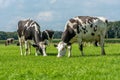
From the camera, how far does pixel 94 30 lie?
29.0 metres

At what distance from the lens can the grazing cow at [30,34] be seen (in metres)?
30.3

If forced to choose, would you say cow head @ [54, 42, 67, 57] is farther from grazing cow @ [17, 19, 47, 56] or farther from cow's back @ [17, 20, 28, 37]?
cow's back @ [17, 20, 28, 37]

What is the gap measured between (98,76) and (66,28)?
1587 cm

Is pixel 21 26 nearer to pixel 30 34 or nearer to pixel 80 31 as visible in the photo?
pixel 30 34

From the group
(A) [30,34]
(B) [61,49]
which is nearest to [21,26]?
(A) [30,34]

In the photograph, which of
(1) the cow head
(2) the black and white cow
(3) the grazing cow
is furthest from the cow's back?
(1) the cow head

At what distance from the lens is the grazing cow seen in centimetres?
3028

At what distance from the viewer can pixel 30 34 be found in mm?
31531

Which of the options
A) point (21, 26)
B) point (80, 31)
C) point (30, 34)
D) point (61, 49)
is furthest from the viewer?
point (21, 26)

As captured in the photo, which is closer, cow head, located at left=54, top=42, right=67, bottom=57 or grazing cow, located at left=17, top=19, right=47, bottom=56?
cow head, located at left=54, top=42, right=67, bottom=57

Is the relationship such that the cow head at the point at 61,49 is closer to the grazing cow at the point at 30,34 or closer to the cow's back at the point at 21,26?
the grazing cow at the point at 30,34

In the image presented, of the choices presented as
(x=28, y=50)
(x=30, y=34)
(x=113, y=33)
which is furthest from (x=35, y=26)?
(x=113, y=33)

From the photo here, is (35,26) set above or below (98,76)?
above

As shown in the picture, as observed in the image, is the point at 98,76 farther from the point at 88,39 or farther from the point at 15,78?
the point at 88,39
